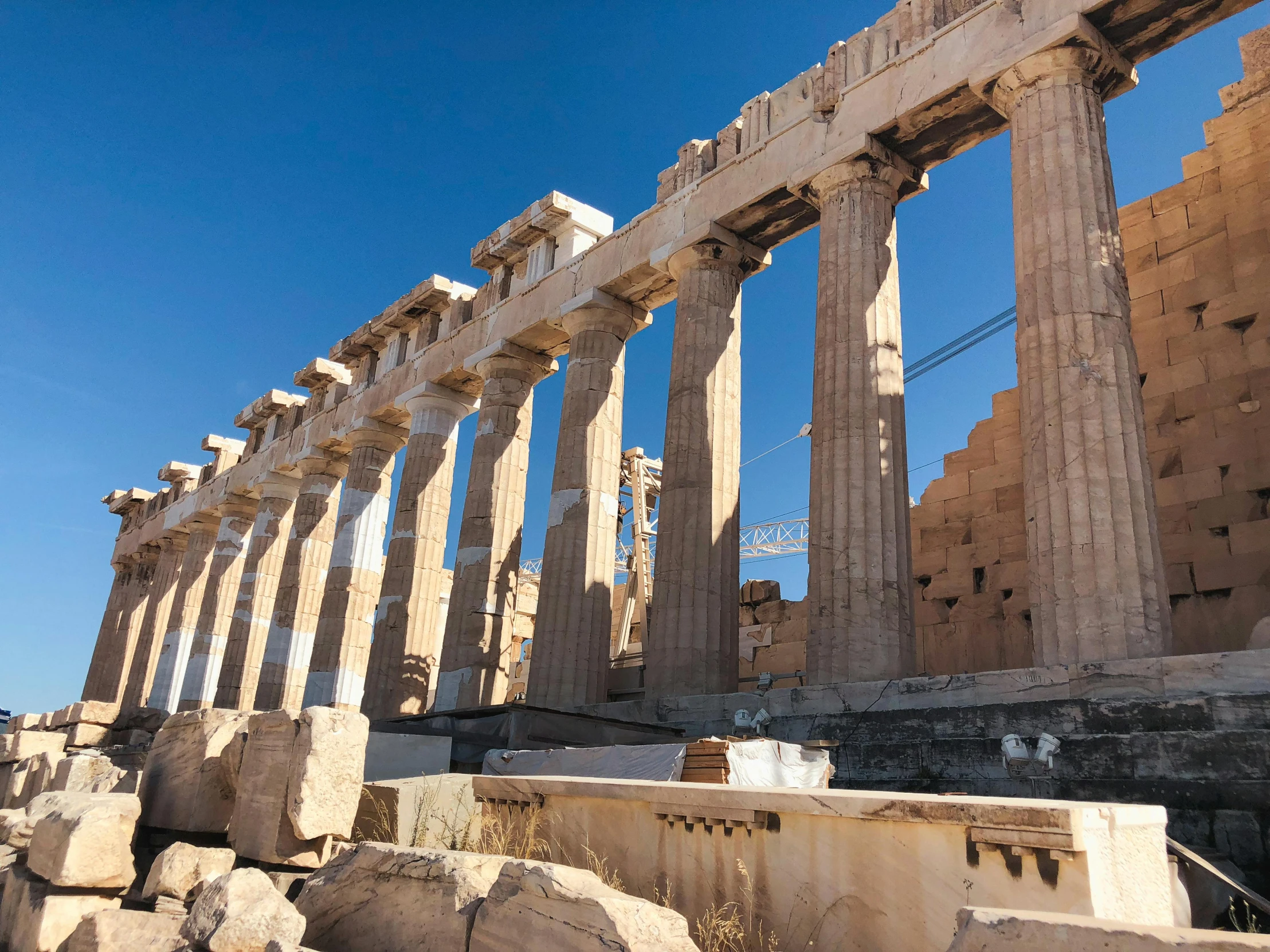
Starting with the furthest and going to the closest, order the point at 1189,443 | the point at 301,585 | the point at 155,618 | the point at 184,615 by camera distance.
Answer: the point at 155,618, the point at 184,615, the point at 301,585, the point at 1189,443

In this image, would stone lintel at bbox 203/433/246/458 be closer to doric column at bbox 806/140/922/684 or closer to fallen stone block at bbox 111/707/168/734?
fallen stone block at bbox 111/707/168/734

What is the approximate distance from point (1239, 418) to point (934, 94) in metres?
7.29

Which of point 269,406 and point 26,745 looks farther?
point 269,406

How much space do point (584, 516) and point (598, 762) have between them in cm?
914

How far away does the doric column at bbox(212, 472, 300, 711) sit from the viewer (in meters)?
29.7

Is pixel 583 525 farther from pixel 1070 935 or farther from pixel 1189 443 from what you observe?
pixel 1070 935

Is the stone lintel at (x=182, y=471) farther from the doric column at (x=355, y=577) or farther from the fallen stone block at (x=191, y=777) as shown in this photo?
the fallen stone block at (x=191, y=777)

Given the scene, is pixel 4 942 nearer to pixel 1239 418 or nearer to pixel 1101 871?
pixel 1101 871

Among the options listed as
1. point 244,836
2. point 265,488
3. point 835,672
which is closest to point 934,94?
point 835,672

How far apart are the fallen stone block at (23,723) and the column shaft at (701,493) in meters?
18.3

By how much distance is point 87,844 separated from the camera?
721 centimetres

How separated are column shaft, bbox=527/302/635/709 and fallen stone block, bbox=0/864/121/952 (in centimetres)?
1150

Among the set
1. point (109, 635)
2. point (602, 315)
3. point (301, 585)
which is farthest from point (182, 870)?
point (109, 635)

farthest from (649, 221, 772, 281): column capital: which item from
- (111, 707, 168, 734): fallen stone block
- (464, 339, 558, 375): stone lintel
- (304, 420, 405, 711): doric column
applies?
(111, 707, 168, 734): fallen stone block
